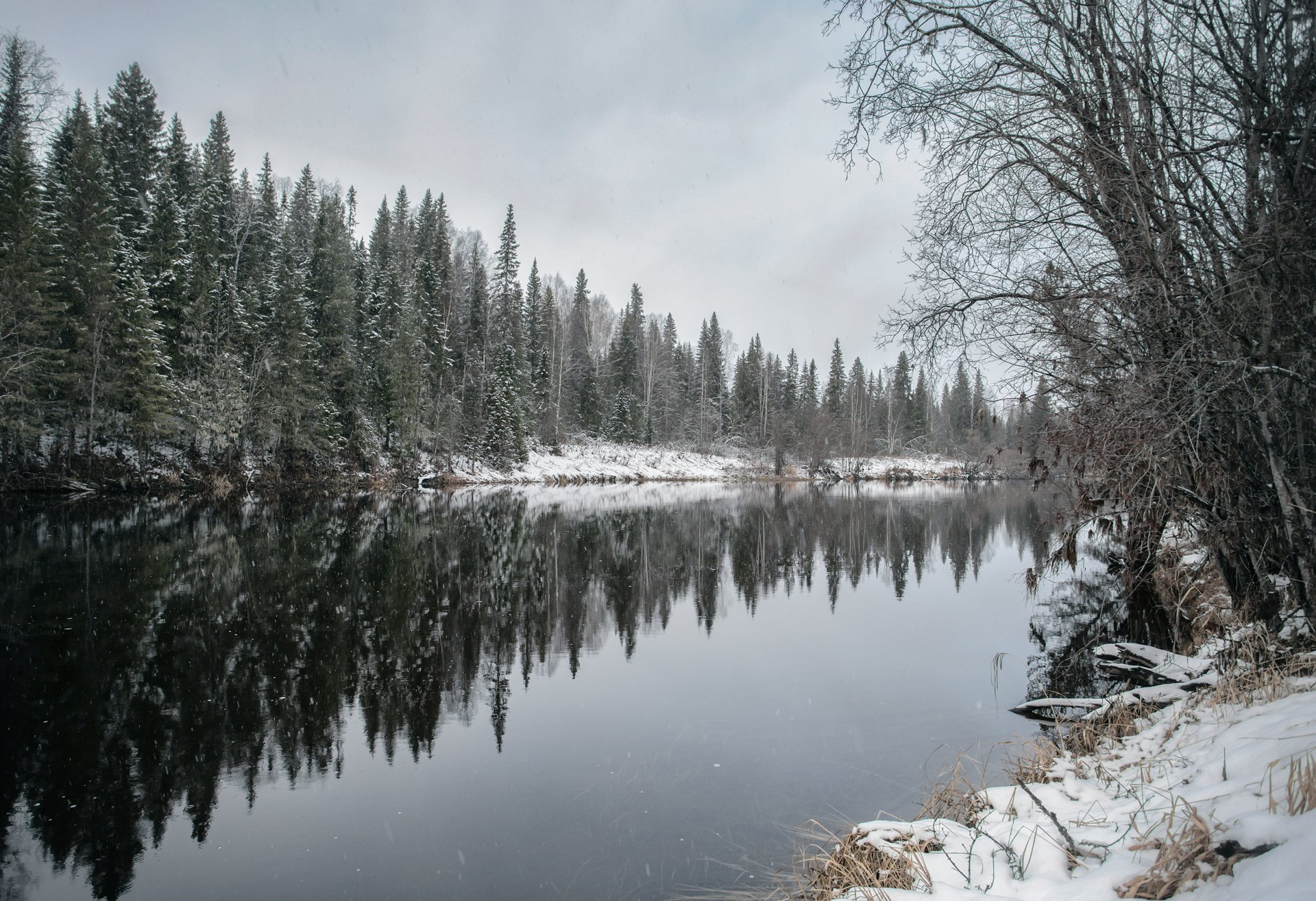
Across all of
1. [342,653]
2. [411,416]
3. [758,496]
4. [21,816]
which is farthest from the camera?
[758,496]

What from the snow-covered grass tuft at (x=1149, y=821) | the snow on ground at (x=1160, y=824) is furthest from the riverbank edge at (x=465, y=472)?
the snow on ground at (x=1160, y=824)

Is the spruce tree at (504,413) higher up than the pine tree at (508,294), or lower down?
lower down

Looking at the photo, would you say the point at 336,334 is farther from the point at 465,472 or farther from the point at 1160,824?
the point at 1160,824

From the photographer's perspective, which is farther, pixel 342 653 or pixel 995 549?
pixel 995 549

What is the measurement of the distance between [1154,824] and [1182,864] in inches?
18.3

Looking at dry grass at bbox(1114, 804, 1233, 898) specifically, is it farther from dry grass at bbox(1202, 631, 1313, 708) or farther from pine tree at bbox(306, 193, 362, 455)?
pine tree at bbox(306, 193, 362, 455)

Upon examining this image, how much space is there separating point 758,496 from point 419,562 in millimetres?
29369

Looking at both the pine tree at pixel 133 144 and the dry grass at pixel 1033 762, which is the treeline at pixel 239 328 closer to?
the pine tree at pixel 133 144

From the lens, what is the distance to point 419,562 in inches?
571

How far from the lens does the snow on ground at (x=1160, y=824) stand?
229cm

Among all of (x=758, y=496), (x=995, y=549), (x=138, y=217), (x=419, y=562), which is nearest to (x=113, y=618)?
(x=419, y=562)

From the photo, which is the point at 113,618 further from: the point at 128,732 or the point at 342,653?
the point at 128,732

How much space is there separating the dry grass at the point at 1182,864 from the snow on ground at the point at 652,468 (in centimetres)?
3875

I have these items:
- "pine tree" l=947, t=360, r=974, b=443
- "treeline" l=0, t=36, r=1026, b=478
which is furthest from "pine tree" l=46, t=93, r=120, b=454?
"pine tree" l=947, t=360, r=974, b=443
